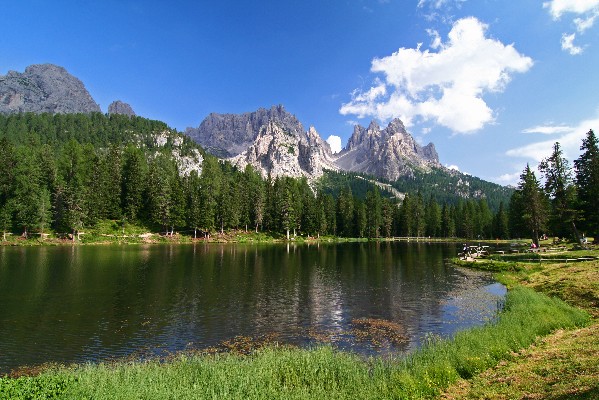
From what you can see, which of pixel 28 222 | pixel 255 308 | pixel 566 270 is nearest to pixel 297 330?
pixel 255 308

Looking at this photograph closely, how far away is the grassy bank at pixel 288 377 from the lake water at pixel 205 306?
5.91 m

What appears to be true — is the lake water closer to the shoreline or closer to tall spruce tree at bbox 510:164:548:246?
the shoreline

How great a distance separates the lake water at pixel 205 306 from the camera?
27.3 m

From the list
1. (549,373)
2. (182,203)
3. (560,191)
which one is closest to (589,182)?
(560,191)

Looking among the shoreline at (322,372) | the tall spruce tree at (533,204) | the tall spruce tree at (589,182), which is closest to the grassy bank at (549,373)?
the shoreline at (322,372)

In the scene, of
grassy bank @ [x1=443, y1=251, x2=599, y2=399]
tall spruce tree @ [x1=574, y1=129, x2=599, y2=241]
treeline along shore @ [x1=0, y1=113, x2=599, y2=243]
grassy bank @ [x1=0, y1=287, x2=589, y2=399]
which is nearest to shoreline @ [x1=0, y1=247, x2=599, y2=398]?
grassy bank @ [x1=0, y1=287, x2=589, y2=399]

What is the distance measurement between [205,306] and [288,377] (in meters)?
22.8

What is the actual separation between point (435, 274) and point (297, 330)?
4245 cm

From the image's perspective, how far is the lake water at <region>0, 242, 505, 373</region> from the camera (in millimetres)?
27328

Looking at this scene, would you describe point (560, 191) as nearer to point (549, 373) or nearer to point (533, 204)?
point (533, 204)

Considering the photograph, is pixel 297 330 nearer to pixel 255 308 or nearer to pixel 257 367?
pixel 255 308

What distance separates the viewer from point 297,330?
31234 millimetres

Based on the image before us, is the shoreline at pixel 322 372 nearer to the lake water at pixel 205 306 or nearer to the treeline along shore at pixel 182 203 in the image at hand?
the lake water at pixel 205 306

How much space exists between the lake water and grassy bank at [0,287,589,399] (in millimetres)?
5906
